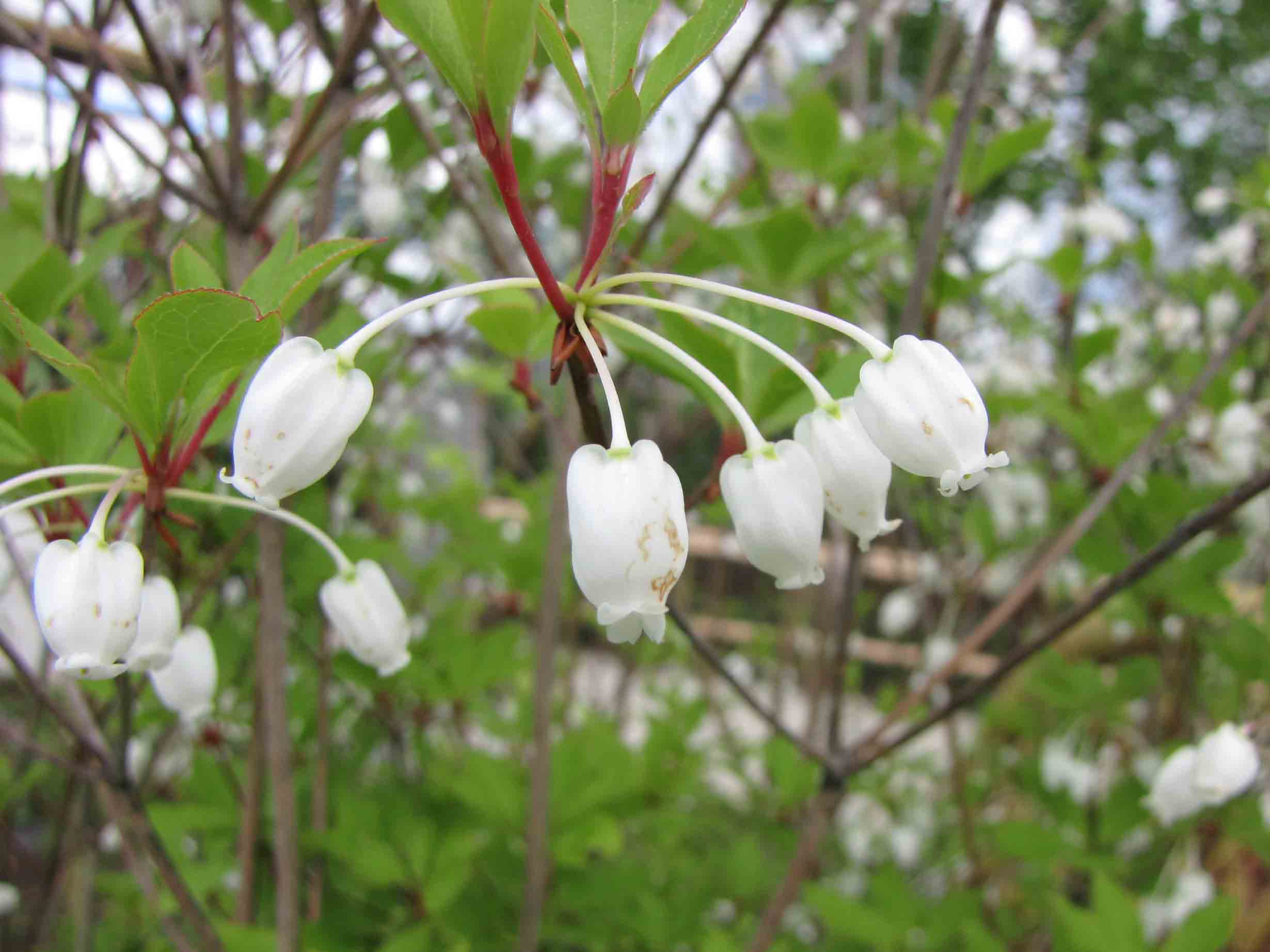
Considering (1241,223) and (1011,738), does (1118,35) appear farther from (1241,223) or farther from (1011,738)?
(1011,738)

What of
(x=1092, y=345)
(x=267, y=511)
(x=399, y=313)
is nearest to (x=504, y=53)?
(x=399, y=313)

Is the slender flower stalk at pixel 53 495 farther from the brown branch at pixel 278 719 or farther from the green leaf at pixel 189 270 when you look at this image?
the brown branch at pixel 278 719

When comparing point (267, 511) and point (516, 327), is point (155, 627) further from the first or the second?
point (516, 327)

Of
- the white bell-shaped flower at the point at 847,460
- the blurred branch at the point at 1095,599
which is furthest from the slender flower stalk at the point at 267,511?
the blurred branch at the point at 1095,599

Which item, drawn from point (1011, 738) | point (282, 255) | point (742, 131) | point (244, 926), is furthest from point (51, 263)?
point (1011, 738)

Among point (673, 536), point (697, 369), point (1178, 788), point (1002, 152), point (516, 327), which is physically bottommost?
point (1178, 788)

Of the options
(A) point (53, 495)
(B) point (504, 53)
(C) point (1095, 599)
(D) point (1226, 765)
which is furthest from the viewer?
(D) point (1226, 765)
